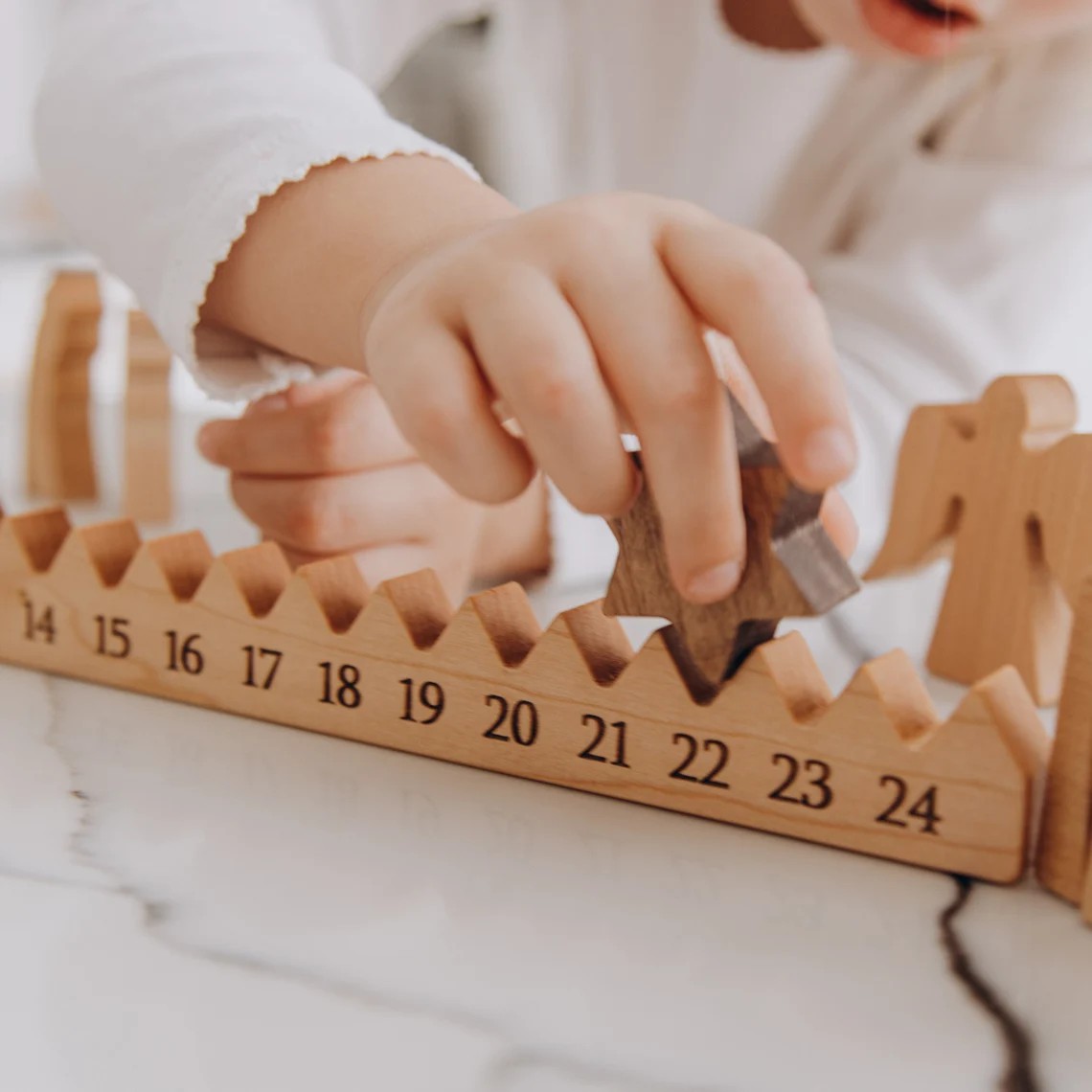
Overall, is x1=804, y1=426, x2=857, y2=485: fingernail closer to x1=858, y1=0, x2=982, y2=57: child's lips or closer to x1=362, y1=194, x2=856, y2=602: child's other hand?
x1=362, y1=194, x2=856, y2=602: child's other hand

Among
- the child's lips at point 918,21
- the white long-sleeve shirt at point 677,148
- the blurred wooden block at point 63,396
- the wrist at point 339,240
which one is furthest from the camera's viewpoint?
the blurred wooden block at point 63,396

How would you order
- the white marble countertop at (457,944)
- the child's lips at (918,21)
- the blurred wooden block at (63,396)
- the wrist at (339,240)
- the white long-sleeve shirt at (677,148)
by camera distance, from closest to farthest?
the white marble countertop at (457,944), the wrist at (339,240), the white long-sleeve shirt at (677,148), the child's lips at (918,21), the blurred wooden block at (63,396)

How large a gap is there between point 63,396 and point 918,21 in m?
0.53

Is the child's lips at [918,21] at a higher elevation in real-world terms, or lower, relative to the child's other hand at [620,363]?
higher

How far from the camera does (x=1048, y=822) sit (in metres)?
0.29

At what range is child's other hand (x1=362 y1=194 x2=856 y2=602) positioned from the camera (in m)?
0.27

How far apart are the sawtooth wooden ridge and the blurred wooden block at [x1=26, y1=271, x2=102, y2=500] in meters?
0.30

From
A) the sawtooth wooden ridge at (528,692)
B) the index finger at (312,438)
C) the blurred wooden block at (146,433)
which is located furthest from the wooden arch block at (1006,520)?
the blurred wooden block at (146,433)

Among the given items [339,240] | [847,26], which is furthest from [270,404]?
[847,26]

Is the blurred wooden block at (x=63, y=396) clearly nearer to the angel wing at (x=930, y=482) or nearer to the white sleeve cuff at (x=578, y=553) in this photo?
the white sleeve cuff at (x=578, y=553)

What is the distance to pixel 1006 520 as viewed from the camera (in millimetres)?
438

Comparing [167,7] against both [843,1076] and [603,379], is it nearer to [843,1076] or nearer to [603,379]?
[603,379]

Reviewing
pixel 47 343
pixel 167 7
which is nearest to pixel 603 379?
pixel 167 7

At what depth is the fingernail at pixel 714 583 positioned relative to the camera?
0.29 metres
